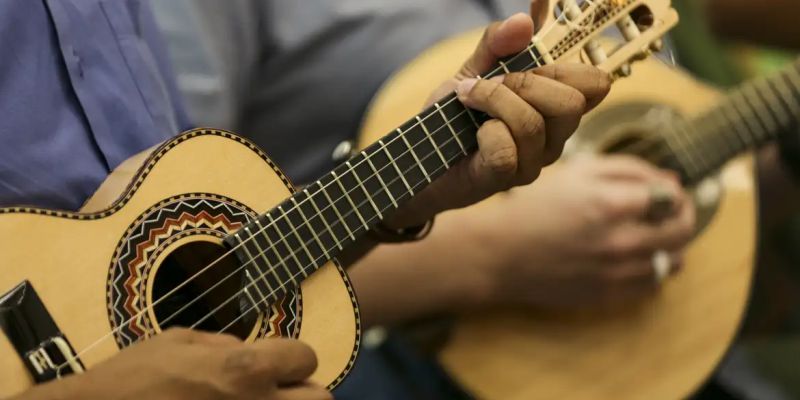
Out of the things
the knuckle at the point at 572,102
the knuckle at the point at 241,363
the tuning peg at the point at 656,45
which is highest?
the knuckle at the point at 572,102

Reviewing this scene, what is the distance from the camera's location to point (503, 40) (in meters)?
0.67

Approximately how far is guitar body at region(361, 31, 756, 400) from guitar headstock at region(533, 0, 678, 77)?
0.26 meters

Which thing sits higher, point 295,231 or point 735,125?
point 295,231

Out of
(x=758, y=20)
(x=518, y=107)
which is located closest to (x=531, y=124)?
(x=518, y=107)

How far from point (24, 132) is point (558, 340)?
56 centimetres

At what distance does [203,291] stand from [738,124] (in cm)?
71

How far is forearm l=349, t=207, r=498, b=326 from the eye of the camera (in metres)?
0.98

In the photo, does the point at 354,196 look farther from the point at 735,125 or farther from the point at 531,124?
the point at 735,125

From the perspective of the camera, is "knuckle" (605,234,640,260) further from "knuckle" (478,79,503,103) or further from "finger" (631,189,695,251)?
"knuckle" (478,79,503,103)

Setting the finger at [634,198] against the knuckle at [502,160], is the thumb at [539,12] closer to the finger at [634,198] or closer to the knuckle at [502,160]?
the knuckle at [502,160]

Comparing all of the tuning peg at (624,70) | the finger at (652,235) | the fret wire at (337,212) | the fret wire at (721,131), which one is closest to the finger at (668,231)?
the finger at (652,235)

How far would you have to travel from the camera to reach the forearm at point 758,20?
4.73 feet

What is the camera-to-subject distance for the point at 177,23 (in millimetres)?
918

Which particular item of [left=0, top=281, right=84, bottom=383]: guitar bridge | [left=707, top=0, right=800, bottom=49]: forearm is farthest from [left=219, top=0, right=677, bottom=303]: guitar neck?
[left=707, top=0, right=800, bottom=49]: forearm
